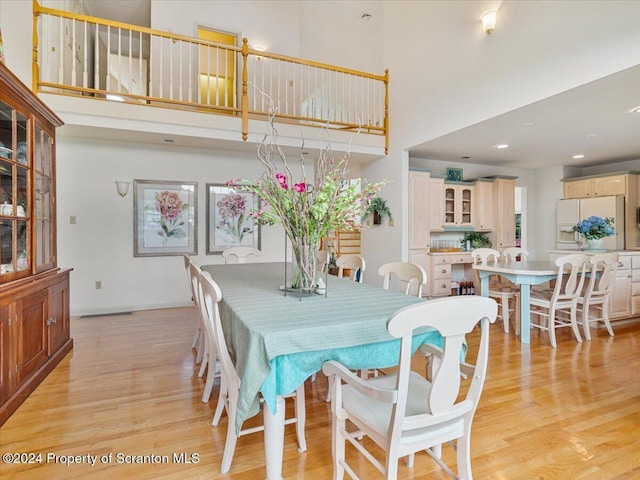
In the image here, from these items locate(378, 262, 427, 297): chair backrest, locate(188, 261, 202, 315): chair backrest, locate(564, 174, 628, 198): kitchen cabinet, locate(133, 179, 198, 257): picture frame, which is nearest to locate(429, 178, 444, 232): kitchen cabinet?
locate(564, 174, 628, 198): kitchen cabinet

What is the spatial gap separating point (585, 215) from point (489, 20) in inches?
165

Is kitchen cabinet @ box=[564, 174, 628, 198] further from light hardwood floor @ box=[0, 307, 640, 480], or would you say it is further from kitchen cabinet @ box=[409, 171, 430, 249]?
light hardwood floor @ box=[0, 307, 640, 480]

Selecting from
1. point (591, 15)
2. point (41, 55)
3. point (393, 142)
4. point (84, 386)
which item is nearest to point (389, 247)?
point (393, 142)

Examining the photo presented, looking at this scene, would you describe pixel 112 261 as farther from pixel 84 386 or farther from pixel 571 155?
pixel 571 155

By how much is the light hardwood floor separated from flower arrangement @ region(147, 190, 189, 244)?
2.21 meters

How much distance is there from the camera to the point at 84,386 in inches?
101

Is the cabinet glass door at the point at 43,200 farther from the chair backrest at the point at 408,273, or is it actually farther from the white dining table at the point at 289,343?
the chair backrest at the point at 408,273

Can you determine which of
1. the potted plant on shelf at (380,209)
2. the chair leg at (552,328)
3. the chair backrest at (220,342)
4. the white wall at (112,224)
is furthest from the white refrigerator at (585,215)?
the chair backrest at (220,342)

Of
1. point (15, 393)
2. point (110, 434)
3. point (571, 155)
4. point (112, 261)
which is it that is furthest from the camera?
point (571, 155)

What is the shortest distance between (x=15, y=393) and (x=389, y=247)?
4.70 m

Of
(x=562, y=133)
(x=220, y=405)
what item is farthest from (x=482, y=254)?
(x=220, y=405)

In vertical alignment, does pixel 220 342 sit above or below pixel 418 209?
below

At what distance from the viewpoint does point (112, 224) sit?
4.90m

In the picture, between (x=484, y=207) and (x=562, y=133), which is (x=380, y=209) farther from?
(x=562, y=133)
